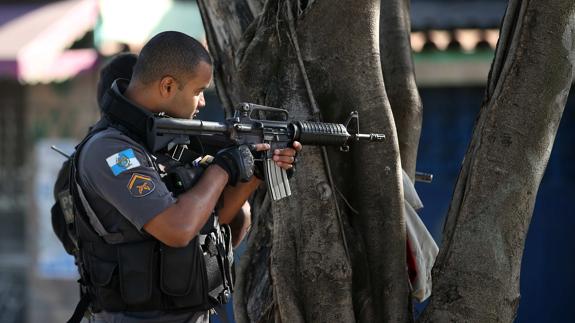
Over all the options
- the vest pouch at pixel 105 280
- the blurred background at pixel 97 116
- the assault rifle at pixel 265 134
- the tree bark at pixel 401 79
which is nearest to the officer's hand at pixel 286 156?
the assault rifle at pixel 265 134

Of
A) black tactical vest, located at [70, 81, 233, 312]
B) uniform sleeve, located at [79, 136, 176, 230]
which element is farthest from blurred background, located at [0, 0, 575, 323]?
uniform sleeve, located at [79, 136, 176, 230]

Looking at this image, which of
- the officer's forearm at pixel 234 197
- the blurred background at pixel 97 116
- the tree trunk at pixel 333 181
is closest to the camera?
the officer's forearm at pixel 234 197

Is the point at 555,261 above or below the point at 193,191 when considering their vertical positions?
below

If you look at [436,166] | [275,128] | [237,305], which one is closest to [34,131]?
[436,166]

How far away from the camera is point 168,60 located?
2.82 metres

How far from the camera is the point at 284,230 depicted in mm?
3295

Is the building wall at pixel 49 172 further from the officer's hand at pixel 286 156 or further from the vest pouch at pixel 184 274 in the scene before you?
the vest pouch at pixel 184 274

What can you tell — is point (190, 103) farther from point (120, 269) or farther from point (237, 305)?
point (237, 305)

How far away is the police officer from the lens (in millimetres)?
2670

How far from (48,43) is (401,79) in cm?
498

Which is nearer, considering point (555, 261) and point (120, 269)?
point (120, 269)

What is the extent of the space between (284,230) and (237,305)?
519 millimetres

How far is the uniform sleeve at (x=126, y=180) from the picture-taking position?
2.65 metres

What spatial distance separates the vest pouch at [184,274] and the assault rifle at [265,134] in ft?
0.97
